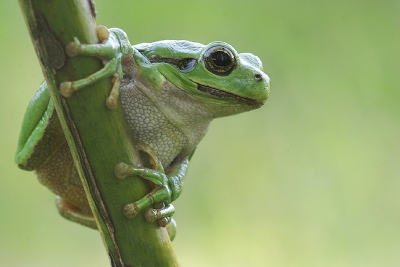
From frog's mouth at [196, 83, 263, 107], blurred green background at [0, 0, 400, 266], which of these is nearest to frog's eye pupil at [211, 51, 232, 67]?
frog's mouth at [196, 83, 263, 107]

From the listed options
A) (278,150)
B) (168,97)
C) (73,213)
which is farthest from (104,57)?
(278,150)

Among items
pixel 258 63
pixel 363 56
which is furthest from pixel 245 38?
pixel 258 63

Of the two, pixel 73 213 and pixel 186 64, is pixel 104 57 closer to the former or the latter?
pixel 186 64

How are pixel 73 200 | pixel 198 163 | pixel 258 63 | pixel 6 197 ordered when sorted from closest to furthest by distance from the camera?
pixel 258 63 < pixel 73 200 < pixel 6 197 < pixel 198 163

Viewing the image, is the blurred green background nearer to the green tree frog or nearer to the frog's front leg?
the green tree frog

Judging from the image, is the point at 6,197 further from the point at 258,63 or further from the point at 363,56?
the point at 363,56

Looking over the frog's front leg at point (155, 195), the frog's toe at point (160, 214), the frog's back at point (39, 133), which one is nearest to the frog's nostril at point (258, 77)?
the frog's front leg at point (155, 195)
